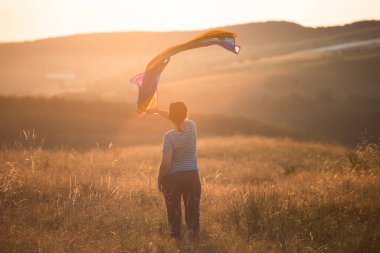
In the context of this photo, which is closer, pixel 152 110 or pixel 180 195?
pixel 180 195

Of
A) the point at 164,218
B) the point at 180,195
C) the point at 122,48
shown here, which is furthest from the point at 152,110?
the point at 122,48

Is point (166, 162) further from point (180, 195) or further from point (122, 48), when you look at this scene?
point (122, 48)

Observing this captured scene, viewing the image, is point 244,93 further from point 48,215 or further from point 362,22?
point 362,22

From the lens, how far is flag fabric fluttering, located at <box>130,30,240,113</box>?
736cm

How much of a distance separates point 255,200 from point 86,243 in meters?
3.14

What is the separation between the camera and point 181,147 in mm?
6855

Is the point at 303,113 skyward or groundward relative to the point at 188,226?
groundward

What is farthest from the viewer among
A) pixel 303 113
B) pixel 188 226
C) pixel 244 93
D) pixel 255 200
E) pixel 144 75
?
pixel 244 93

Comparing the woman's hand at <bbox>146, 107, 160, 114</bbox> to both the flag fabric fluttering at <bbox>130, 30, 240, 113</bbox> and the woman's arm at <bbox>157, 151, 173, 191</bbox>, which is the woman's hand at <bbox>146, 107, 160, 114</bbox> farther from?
the woman's arm at <bbox>157, 151, 173, 191</bbox>

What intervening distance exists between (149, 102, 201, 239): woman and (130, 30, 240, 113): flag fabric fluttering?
2.25 ft

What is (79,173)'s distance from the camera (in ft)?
37.5

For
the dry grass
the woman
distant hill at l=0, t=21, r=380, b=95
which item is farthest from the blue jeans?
distant hill at l=0, t=21, r=380, b=95

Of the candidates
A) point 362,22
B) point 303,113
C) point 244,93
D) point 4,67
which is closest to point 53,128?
point 303,113

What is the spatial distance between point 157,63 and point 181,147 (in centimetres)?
147
